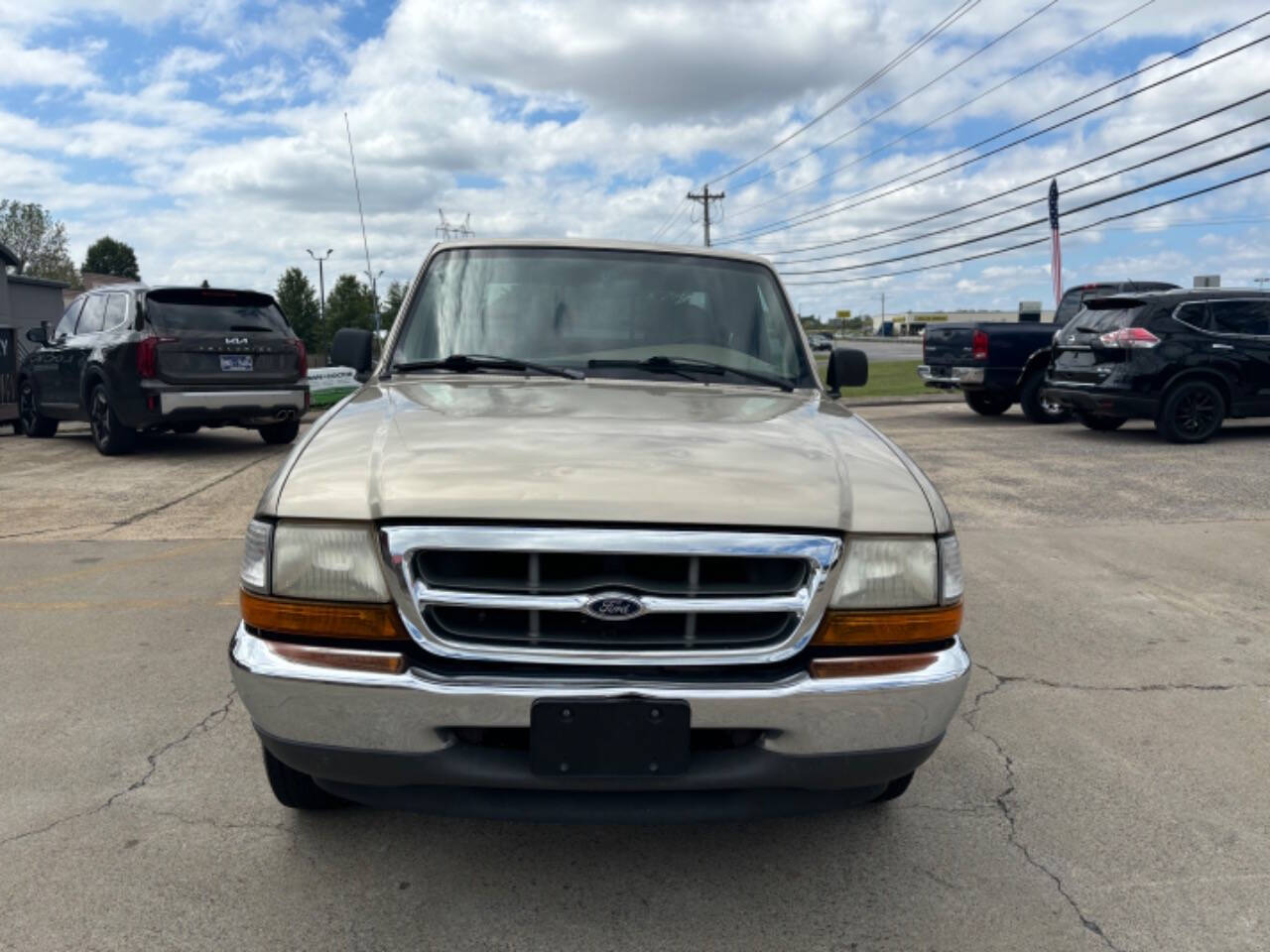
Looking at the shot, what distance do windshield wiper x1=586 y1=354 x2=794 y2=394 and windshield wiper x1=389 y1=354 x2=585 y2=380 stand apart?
0.16 m

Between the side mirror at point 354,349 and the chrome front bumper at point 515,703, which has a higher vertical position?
the side mirror at point 354,349

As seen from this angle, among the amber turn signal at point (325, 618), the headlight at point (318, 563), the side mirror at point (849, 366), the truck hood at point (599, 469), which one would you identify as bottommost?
the amber turn signal at point (325, 618)

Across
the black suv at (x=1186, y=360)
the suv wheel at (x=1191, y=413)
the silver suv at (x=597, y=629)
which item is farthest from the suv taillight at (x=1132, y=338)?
the silver suv at (x=597, y=629)

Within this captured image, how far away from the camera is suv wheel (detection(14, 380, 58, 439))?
13.1m

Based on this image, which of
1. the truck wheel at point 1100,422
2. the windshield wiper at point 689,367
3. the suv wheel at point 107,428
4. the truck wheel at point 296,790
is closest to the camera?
the truck wheel at point 296,790

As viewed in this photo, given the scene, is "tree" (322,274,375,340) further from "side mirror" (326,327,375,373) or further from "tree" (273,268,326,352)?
"side mirror" (326,327,375,373)

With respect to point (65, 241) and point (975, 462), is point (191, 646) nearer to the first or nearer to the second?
point (975, 462)

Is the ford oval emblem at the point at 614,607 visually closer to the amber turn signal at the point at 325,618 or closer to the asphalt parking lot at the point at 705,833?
the amber turn signal at the point at 325,618

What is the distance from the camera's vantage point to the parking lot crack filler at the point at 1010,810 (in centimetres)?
251

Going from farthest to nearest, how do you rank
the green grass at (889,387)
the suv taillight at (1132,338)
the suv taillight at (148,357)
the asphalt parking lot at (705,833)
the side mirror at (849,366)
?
1. the green grass at (889,387)
2. the suv taillight at (1132,338)
3. the suv taillight at (148,357)
4. the side mirror at (849,366)
5. the asphalt parking lot at (705,833)

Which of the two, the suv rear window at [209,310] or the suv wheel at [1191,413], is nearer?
the suv rear window at [209,310]

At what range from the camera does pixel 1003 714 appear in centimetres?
388

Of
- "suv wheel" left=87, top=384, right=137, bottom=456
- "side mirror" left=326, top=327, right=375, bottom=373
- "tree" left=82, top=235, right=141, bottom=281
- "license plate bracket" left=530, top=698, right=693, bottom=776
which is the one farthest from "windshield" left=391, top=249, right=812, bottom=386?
"tree" left=82, top=235, right=141, bottom=281

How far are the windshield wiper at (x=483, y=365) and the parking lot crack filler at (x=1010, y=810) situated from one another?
1.97 meters
